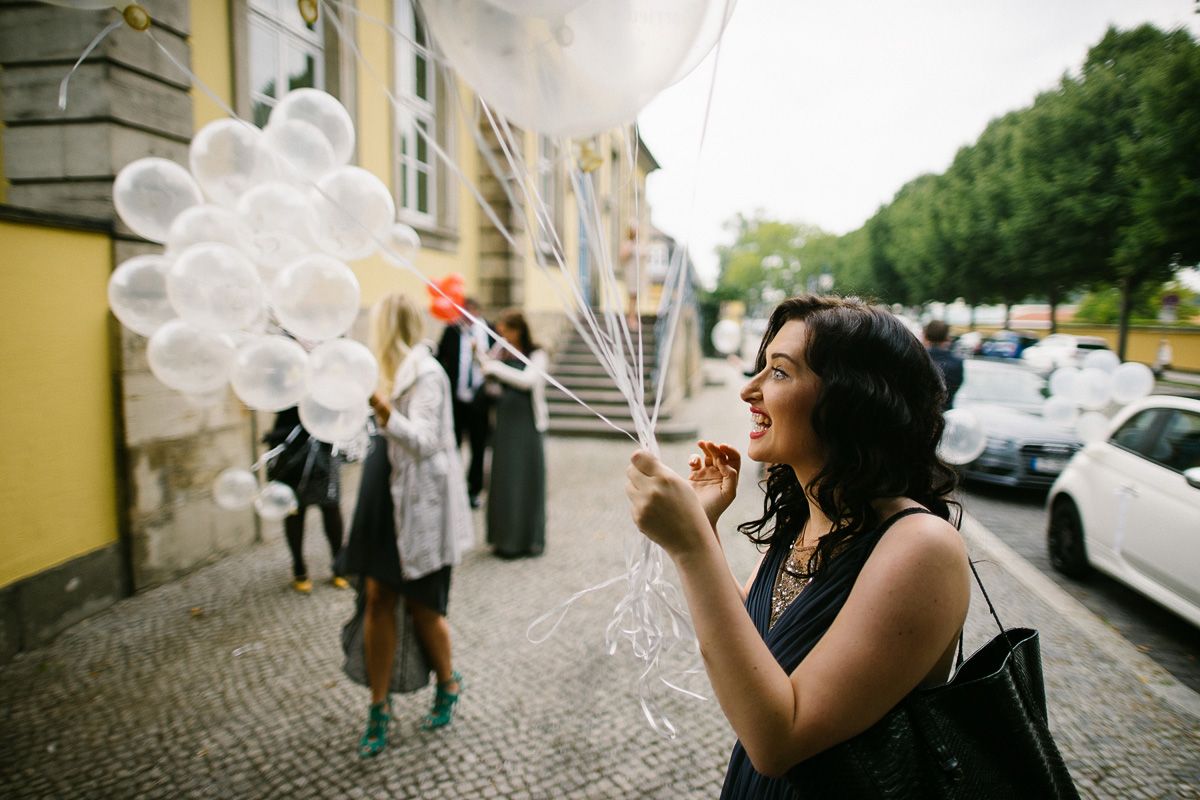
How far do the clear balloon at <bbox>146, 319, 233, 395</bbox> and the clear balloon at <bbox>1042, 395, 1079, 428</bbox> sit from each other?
7251 mm

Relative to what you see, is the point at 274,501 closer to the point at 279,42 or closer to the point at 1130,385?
the point at 279,42

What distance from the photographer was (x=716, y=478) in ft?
A: 5.33

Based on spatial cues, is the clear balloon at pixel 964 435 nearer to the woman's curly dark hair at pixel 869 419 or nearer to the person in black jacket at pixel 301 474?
the woman's curly dark hair at pixel 869 419

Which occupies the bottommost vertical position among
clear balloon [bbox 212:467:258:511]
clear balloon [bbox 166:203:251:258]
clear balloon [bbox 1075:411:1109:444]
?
clear balloon [bbox 212:467:258:511]

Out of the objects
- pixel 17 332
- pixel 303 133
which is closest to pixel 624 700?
pixel 303 133

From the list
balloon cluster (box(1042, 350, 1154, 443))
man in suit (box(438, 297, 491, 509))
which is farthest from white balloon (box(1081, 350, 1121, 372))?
man in suit (box(438, 297, 491, 509))

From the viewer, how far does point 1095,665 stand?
3893mm

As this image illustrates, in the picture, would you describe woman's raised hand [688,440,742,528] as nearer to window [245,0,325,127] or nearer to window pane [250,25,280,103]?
window [245,0,325,127]

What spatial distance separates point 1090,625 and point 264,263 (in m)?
5.64

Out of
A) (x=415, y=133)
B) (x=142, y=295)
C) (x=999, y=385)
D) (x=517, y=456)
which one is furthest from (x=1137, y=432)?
(x=415, y=133)

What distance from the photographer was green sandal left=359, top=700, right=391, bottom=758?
9.75 feet

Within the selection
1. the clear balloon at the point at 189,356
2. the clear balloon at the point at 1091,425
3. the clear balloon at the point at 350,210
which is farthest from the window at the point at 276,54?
the clear balloon at the point at 1091,425

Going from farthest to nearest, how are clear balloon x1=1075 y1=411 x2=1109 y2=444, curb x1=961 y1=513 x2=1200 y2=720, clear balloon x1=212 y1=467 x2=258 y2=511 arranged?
clear balloon x1=1075 y1=411 x2=1109 y2=444
clear balloon x1=212 y1=467 x2=258 y2=511
curb x1=961 y1=513 x2=1200 y2=720

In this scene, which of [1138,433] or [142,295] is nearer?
[142,295]
